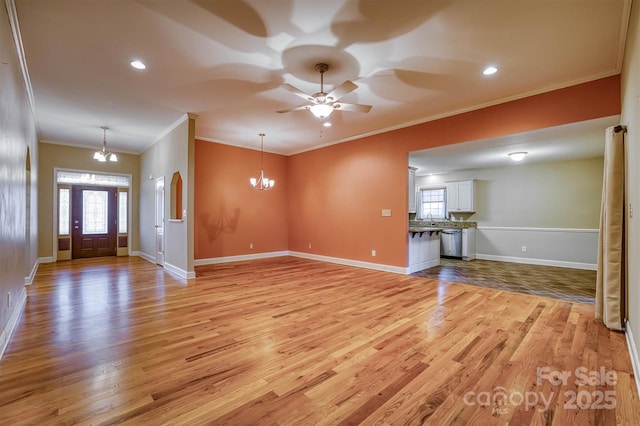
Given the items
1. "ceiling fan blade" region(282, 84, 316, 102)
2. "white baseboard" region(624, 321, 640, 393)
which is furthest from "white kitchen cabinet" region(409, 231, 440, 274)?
"ceiling fan blade" region(282, 84, 316, 102)

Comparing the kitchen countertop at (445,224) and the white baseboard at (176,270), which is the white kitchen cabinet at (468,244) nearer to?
the kitchen countertop at (445,224)

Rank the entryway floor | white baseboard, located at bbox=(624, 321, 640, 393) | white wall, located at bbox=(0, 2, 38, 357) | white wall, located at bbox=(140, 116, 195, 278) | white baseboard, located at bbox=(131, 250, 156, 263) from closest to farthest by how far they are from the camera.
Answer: white baseboard, located at bbox=(624, 321, 640, 393) < white wall, located at bbox=(0, 2, 38, 357) < the entryway floor < white wall, located at bbox=(140, 116, 195, 278) < white baseboard, located at bbox=(131, 250, 156, 263)

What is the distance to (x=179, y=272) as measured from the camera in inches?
218

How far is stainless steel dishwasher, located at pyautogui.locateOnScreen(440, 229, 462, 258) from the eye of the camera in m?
7.98

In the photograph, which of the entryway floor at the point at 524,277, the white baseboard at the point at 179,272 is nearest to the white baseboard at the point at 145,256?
the white baseboard at the point at 179,272

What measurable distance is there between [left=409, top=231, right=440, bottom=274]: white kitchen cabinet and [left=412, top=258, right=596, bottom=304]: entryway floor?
0.15 m

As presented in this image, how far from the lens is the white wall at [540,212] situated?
6633mm

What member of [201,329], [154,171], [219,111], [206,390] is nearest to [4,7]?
[219,111]

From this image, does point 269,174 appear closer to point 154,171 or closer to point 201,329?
point 154,171

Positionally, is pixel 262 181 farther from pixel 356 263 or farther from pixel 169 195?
pixel 356 263

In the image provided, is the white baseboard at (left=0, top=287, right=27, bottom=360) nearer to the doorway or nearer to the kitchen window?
the doorway

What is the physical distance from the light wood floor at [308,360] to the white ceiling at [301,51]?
2962 mm

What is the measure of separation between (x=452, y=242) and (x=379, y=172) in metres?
3.50

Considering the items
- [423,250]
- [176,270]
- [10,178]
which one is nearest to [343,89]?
[10,178]
